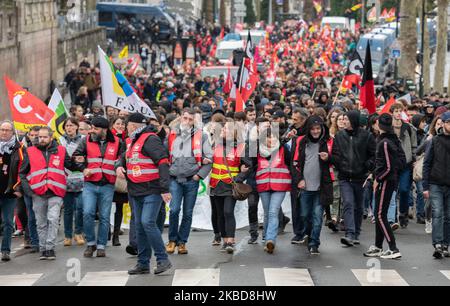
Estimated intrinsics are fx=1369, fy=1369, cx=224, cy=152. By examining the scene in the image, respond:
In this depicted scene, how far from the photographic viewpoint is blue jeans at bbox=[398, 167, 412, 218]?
58.5ft

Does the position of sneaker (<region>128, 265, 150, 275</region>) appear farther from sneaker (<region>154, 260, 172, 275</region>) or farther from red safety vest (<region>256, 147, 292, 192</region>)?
red safety vest (<region>256, 147, 292, 192</region>)

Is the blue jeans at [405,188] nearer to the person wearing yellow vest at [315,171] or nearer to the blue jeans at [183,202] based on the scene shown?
the person wearing yellow vest at [315,171]

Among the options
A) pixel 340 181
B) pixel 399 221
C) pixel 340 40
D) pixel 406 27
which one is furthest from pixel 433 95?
pixel 340 40

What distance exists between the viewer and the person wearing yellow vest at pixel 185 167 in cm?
1502

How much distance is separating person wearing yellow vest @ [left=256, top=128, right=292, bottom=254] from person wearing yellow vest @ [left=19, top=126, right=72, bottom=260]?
2.20 meters

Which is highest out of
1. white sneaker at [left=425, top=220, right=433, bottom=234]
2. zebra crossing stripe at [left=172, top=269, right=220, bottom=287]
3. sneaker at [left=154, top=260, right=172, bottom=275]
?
sneaker at [left=154, top=260, right=172, bottom=275]

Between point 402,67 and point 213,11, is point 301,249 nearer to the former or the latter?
point 402,67

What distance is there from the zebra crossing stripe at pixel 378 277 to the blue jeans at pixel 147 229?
1938 millimetres

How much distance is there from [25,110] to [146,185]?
4268mm

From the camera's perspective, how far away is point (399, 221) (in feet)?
58.7

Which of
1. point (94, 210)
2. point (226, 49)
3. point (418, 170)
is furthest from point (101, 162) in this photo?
point (226, 49)

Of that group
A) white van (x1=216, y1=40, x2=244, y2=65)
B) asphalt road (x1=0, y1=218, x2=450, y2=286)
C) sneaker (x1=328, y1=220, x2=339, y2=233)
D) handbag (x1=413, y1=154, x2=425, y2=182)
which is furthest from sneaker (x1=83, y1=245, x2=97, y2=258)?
white van (x1=216, y1=40, x2=244, y2=65)

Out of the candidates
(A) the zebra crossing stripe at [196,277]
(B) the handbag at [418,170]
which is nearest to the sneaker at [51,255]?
(A) the zebra crossing stripe at [196,277]

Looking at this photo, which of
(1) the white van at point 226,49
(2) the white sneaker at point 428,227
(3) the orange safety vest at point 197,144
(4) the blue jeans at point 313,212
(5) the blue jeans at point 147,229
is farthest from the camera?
(1) the white van at point 226,49
